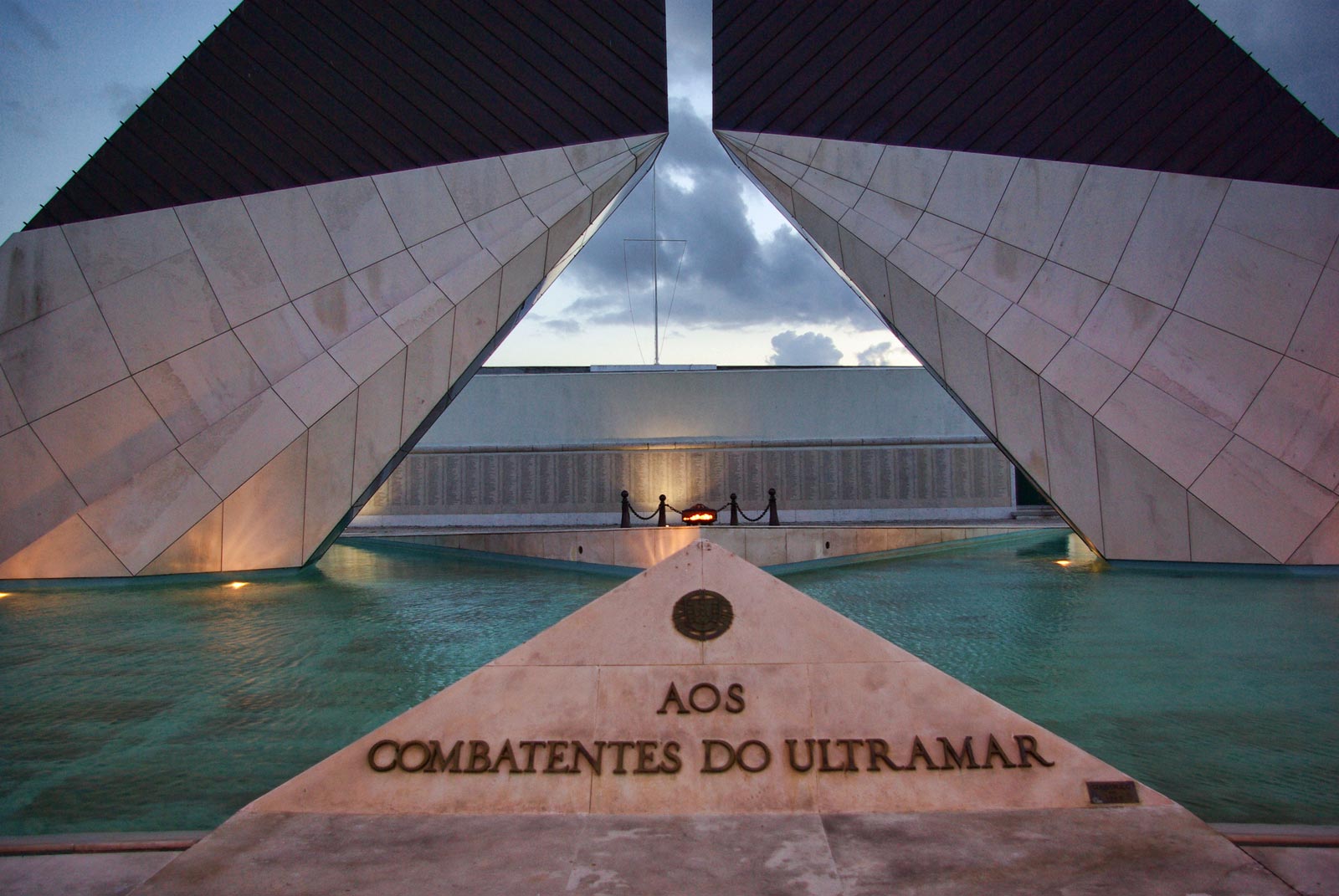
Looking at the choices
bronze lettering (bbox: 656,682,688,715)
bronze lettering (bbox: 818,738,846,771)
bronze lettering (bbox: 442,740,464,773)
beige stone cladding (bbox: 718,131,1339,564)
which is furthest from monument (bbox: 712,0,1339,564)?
bronze lettering (bbox: 442,740,464,773)

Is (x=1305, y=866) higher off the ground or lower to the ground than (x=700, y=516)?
lower

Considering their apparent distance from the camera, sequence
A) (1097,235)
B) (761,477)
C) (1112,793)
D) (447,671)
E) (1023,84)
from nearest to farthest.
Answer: (1112,793) → (447,671) → (1097,235) → (1023,84) → (761,477)

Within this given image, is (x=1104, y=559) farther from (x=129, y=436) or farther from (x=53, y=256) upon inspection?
(x=53, y=256)

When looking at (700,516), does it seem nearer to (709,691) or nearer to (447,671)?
(447,671)

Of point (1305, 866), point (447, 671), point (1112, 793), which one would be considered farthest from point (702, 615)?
point (447, 671)

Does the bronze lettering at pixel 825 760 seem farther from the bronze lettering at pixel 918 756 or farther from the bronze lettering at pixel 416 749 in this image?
the bronze lettering at pixel 416 749

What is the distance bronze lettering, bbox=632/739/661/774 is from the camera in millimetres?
2494

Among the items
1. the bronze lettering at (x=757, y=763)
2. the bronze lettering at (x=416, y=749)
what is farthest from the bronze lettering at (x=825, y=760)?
the bronze lettering at (x=416, y=749)

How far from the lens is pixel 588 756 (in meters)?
2.53


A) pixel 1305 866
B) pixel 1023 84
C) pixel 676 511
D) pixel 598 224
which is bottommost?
pixel 1305 866

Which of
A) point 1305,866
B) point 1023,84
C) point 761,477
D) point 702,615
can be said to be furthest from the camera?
point 761,477

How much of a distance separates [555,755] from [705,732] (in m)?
0.46

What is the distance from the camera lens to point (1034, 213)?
980 centimetres

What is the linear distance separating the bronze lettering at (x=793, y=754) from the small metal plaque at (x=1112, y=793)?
0.78 metres
